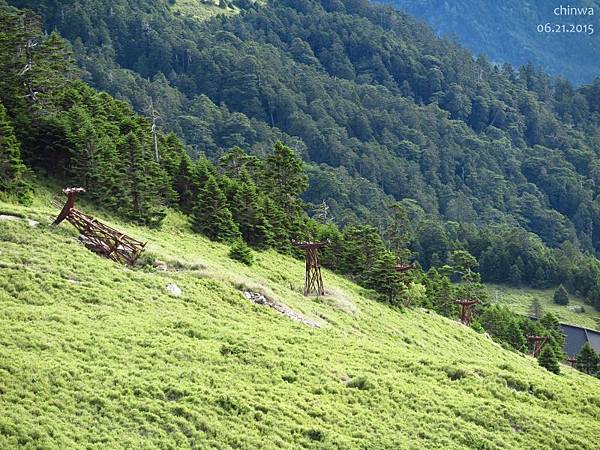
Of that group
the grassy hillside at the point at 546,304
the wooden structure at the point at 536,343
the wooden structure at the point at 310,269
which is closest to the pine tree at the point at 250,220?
the wooden structure at the point at 310,269

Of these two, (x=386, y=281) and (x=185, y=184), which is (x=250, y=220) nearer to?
(x=185, y=184)

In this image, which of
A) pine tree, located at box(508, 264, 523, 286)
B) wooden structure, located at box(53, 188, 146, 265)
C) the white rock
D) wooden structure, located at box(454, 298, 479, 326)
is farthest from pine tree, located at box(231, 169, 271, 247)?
pine tree, located at box(508, 264, 523, 286)

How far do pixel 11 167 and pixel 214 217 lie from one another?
16.6 meters

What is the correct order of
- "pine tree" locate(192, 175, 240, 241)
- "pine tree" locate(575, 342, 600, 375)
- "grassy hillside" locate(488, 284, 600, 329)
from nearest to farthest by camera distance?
"pine tree" locate(192, 175, 240, 241) < "pine tree" locate(575, 342, 600, 375) < "grassy hillside" locate(488, 284, 600, 329)

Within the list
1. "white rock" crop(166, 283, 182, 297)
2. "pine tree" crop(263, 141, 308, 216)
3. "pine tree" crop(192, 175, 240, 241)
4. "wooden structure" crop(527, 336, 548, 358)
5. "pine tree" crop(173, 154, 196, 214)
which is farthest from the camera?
"wooden structure" crop(527, 336, 548, 358)

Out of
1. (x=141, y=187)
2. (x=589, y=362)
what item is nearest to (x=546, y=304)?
(x=589, y=362)

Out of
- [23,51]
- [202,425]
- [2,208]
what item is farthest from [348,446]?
[23,51]

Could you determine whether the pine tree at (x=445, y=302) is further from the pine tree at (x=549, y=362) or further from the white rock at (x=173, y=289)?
the white rock at (x=173, y=289)

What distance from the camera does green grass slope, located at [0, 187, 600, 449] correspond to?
26422mm

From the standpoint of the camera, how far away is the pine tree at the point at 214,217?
63.4 meters

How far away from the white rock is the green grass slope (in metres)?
0.49

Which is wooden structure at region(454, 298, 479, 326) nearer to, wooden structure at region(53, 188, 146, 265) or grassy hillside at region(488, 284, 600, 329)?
wooden structure at region(53, 188, 146, 265)

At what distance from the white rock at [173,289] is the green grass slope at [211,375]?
0.49 metres

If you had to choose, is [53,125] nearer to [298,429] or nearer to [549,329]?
[298,429]
